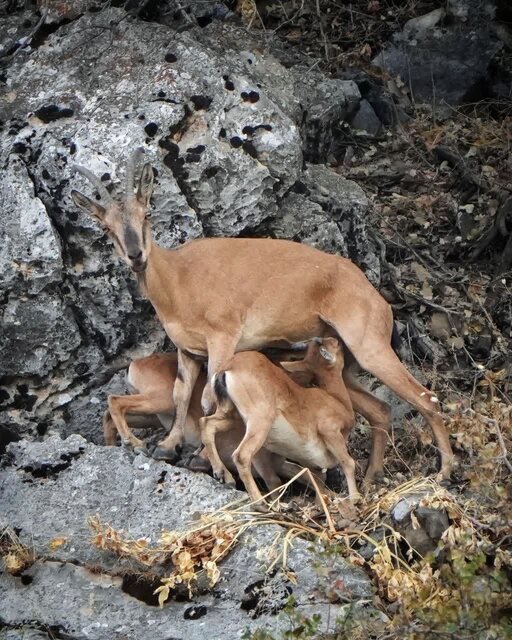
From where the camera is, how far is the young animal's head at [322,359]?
1098 centimetres

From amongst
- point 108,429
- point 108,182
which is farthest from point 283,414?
point 108,182

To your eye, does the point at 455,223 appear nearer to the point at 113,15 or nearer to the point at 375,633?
the point at 113,15

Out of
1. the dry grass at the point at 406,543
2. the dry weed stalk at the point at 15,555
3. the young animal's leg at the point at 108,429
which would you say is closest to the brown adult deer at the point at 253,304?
the young animal's leg at the point at 108,429

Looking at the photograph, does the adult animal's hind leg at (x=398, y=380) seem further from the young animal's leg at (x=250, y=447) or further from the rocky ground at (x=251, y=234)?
the young animal's leg at (x=250, y=447)

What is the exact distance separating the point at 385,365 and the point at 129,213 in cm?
225

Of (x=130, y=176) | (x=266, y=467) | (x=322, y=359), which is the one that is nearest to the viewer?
Result: (x=130, y=176)

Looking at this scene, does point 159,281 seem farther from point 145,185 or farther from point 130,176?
point 130,176

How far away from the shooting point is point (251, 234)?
12.0 meters

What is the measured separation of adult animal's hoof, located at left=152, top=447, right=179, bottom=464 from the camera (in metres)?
10.7

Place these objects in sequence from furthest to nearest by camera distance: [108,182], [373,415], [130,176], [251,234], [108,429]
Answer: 1. [251,234]
2. [108,182]
3. [373,415]
4. [108,429]
5. [130,176]

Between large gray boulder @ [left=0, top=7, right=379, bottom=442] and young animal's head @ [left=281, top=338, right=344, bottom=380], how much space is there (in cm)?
129

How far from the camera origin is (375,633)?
839 centimetres

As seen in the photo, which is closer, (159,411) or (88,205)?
(88,205)

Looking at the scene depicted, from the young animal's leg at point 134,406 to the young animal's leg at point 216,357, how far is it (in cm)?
43
